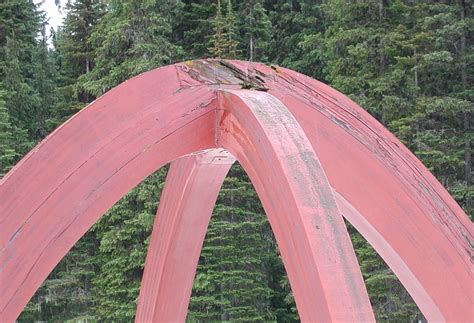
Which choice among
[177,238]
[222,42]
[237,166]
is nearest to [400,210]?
[177,238]

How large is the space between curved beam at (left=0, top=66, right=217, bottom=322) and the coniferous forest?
890 cm

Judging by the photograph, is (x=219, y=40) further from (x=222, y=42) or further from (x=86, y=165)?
(x=86, y=165)

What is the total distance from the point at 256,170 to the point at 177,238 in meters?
1.69

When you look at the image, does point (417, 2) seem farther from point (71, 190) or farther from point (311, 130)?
point (71, 190)

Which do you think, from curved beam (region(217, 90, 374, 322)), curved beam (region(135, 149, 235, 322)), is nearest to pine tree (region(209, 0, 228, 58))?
curved beam (region(135, 149, 235, 322))

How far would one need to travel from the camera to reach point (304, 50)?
53.1 ft

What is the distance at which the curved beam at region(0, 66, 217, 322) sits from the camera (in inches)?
120

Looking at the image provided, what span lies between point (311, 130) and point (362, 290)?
1.33m

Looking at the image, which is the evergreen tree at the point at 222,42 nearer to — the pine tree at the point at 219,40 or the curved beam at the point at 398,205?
the pine tree at the point at 219,40

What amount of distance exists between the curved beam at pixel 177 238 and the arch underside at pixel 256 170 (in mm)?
263

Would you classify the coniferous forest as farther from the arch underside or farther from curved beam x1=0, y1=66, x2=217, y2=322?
curved beam x1=0, y1=66, x2=217, y2=322

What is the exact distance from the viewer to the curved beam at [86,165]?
9.99 feet

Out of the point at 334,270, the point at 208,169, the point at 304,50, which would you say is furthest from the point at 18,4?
the point at 334,270

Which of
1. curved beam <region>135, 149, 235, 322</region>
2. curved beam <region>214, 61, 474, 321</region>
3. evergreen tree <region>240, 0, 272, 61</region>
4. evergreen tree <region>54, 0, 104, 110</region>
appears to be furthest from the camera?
evergreen tree <region>54, 0, 104, 110</region>
